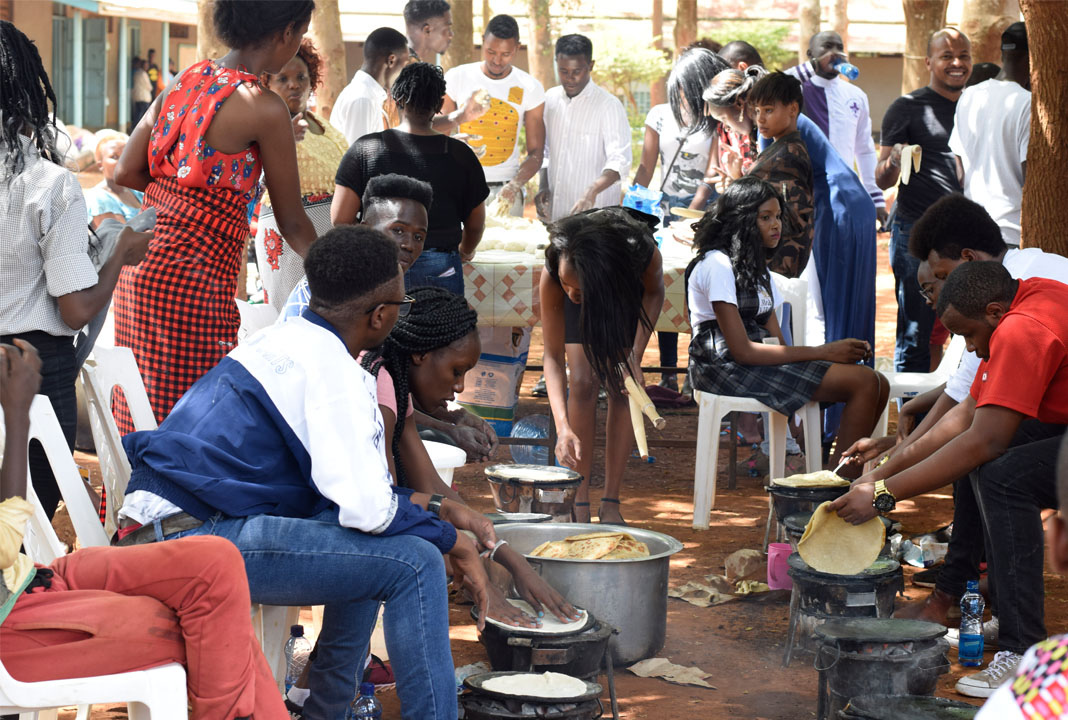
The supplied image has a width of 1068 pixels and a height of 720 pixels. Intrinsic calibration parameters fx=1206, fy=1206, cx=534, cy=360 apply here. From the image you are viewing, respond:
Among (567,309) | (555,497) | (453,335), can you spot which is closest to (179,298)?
(453,335)

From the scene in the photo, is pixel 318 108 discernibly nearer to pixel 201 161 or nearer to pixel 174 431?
pixel 201 161

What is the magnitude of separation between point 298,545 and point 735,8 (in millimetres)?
26020

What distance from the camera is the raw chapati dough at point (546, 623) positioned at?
3.63 meters

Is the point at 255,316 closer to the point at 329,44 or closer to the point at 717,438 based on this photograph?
the point at 717,438

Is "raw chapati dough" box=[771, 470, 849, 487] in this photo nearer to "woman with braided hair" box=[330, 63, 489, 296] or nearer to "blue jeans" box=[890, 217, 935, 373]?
"woman with braided hair" box=[330, 63, 489, 296]

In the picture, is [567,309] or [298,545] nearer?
[298,545]

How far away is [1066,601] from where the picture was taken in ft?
16.5

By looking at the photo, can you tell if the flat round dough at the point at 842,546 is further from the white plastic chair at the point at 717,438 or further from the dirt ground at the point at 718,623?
the white plastic chair at the point at 717,438

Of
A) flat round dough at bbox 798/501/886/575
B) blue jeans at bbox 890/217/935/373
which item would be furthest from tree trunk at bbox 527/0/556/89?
flat round dough at bbox 798/501/886/575

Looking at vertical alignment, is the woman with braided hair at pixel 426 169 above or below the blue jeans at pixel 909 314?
above

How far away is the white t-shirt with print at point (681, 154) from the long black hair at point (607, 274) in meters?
2.70

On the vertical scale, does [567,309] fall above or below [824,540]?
above

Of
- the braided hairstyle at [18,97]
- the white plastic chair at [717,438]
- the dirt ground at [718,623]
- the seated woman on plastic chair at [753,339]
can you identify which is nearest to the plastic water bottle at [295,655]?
the dirt ground at [718,623]

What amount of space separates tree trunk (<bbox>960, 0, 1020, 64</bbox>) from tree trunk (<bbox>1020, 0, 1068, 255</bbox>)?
473 cm
